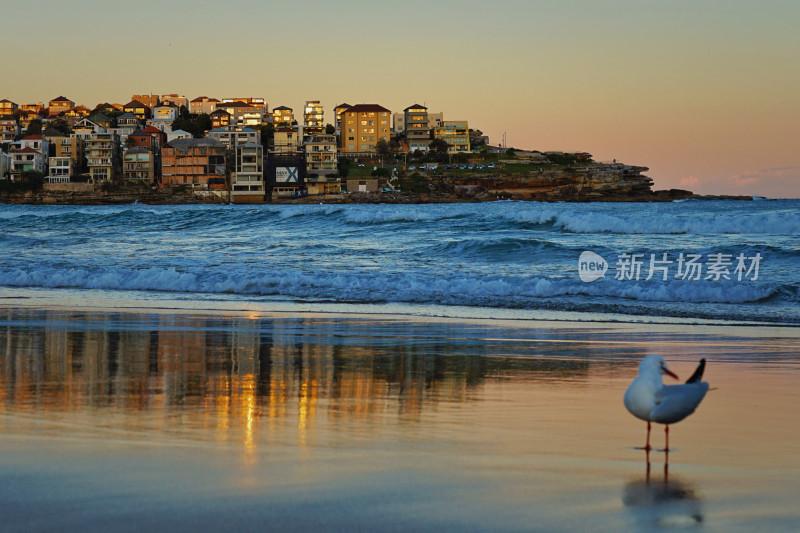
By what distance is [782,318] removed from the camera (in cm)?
1085

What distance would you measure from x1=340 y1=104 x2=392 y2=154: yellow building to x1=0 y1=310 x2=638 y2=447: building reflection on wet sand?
4879 inches

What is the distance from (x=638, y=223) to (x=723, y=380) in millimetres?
25452

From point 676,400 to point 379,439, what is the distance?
1.41m

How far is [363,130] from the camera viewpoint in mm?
132375

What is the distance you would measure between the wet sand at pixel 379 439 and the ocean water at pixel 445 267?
4.22 meters

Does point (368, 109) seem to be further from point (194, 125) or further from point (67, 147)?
point (67, 147)

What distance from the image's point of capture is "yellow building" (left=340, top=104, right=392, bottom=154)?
433ft

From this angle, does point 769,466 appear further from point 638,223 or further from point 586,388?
point 638,223

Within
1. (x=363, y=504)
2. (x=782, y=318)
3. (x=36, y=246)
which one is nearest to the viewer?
(x=363, y=504)

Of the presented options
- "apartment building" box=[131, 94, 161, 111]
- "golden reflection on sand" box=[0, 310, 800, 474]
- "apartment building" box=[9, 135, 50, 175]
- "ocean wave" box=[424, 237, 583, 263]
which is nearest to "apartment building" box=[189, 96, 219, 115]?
"apartment building" box=[131, 94, 161, 111]

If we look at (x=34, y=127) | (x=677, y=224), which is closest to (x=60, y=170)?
(x=34, y=127)

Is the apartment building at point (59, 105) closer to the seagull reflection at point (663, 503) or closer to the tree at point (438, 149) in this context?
the tree at point (438, 149)

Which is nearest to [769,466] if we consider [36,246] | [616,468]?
[616,468]

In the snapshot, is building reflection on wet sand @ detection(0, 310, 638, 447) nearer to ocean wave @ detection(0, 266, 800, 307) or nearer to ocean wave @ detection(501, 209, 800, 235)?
ocean wave @ detection(0, 266, 800, 307)
